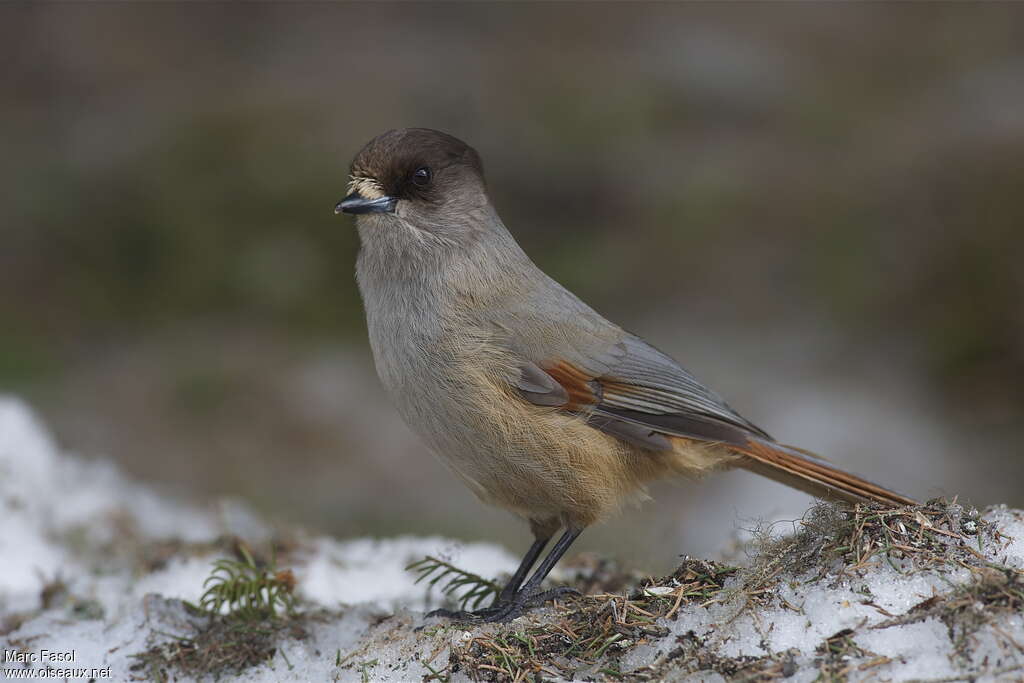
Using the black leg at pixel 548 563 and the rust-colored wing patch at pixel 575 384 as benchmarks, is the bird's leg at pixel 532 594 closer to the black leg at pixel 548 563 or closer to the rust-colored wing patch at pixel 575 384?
the black leg at pixel 548 563

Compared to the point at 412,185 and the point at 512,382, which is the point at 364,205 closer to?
the point at 412,185

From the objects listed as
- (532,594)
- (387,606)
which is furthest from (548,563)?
(387,606)

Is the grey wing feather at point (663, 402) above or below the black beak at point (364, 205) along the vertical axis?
below

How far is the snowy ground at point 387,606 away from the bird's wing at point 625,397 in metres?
0.82

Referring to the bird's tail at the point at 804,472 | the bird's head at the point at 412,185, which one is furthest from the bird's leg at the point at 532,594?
the bird's head at the point at 412,185

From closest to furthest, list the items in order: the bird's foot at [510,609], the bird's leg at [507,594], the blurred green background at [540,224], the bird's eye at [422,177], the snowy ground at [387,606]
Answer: the snowy ground at [387,606], the bird's foot at [510,609], the bird's leg at [507,594], the bird's eye at [422,177], the blurred green background at [540,224]

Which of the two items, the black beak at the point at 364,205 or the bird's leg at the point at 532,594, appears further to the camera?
the black beak at the point at 364,205

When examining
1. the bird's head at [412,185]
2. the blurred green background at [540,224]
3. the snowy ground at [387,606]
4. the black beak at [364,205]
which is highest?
the blurred green background at [540,224]

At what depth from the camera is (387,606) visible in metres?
4.56

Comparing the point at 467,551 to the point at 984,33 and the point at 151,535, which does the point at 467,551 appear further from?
the point at 984,33

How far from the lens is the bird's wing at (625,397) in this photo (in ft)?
12.8

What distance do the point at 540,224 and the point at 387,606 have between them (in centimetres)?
550

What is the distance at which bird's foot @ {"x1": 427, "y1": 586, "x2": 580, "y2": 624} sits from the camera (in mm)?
3688

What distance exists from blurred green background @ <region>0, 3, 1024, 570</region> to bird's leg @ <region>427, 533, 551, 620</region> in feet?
8.01
